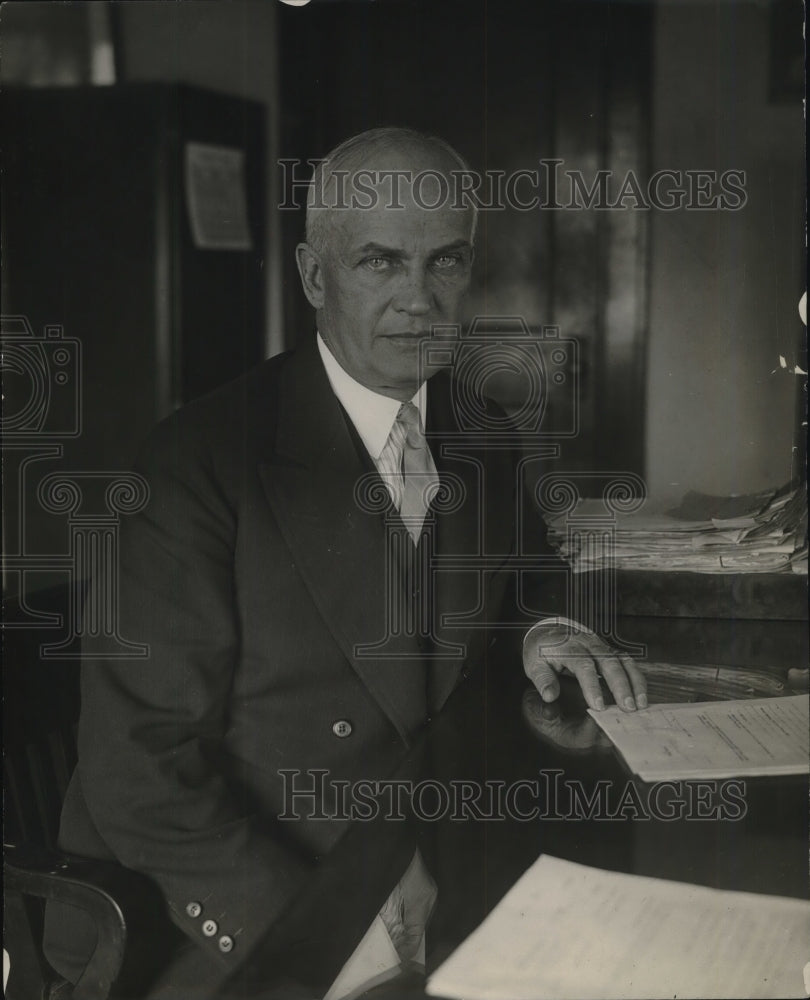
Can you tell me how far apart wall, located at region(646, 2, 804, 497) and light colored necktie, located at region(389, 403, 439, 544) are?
26 centimetres

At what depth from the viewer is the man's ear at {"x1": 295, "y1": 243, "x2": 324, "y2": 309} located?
3.81 feet

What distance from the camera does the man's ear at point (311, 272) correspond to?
1161 mm

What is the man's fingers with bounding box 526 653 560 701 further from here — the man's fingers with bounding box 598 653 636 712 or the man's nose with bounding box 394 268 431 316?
the man's nose with bounding box 394 268 431 316

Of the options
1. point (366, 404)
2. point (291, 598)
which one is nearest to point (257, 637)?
point (291, 598)

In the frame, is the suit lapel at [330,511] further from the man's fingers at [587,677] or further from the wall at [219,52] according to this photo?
the man's fingers at [587,677]

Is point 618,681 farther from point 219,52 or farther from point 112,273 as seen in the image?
point 219,52

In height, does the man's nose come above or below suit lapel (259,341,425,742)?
above

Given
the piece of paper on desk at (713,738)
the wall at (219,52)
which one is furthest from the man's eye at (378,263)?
the piece of paper on desk at (713,738)

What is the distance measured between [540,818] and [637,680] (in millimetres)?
202

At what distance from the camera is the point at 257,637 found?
46.6 inches

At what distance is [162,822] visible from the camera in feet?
3.86

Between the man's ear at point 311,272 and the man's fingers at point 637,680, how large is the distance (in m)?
0.56

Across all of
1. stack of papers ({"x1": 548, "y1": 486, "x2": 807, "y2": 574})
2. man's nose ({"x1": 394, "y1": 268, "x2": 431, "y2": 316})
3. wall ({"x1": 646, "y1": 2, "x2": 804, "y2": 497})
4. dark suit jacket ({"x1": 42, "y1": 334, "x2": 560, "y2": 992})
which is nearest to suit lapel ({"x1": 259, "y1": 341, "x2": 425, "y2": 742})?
dark suit jacket ({"x1": 42, "y1": 334, "x2": 560, "y2": 992})

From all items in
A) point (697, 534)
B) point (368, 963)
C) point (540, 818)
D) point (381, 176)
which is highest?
point (381, 176)
